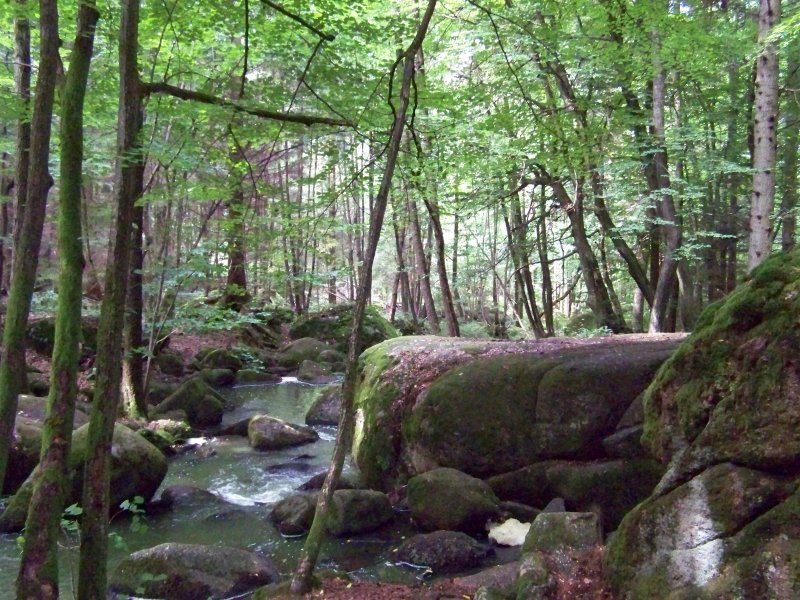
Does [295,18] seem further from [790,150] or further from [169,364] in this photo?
[790,150]

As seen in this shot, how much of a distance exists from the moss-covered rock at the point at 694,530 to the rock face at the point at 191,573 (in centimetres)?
337

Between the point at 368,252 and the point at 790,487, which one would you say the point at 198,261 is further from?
the point at 790,487

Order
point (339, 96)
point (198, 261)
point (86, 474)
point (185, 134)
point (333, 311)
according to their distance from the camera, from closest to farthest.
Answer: point (86, 474) < point (339, 96) < point (185, 134) < point (198, 261) < point (333, 311)

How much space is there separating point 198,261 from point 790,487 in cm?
909

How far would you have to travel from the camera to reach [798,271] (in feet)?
12.4

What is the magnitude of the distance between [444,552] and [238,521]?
2.75m

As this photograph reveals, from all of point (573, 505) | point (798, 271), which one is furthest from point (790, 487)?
point (573, 505)

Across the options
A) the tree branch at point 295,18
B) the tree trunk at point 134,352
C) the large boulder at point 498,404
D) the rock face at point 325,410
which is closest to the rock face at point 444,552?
the large boulder at point 498,404

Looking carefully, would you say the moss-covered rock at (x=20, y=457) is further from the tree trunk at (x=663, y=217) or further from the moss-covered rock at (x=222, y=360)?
the tree trunk at (x=663, y=217)

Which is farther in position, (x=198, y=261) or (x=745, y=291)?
(x=198, y=261)

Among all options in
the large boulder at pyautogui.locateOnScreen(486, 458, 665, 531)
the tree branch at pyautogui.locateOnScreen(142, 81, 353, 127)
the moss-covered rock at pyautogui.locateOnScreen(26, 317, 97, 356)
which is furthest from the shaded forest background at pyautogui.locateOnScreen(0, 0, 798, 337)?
the large boulder at pyautogui.locateOnScreen(486, 458, 665, 531)

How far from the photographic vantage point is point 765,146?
8.52 metres

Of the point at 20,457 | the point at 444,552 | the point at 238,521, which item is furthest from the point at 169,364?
the point at 444,552

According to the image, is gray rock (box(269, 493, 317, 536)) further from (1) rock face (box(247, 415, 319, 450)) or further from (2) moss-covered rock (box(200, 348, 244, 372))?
(2) moss-covered rock (box(200, 348, 244, 372))
